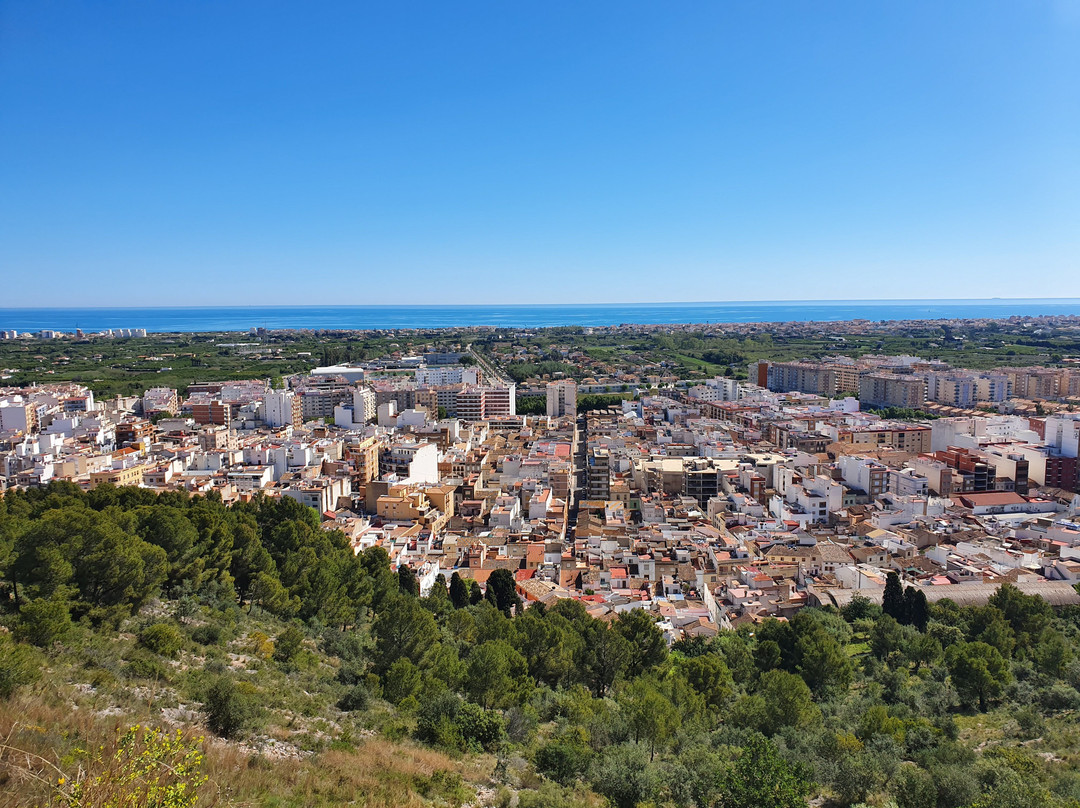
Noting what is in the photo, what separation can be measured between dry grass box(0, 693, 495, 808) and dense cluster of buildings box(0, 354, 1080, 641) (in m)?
8.25

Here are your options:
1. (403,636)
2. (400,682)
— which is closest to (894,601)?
(403,636)

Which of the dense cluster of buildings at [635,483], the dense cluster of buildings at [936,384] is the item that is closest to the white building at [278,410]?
the dense cluster of buildings at [635,483]

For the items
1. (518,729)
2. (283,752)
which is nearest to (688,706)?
(518,729)

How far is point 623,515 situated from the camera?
70.2ft

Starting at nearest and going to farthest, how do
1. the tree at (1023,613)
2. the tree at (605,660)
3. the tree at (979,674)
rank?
the tree at (979,674) < the tree at (605,660) < the tree at (1023,613)

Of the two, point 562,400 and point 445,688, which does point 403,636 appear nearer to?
point 445,688

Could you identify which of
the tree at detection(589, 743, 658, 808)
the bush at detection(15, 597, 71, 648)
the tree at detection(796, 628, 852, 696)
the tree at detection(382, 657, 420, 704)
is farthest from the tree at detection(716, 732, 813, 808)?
the bush at detection(15, 597, 71, 648)

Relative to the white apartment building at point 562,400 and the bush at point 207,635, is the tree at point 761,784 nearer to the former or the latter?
the bush at point 207,635

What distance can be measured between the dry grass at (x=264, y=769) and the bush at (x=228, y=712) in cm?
36

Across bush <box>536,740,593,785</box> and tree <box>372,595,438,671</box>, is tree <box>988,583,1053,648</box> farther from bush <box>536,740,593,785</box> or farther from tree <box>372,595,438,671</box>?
tree <box>372,595,438,671</box>

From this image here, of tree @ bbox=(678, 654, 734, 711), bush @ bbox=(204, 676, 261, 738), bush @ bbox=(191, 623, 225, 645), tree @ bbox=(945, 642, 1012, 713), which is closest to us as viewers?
bush @ bbox=(204, 676, 261, 738)

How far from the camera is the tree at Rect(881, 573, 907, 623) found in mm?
14102

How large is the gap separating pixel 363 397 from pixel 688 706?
31.5 meters

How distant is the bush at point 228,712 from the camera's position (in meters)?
5.94
